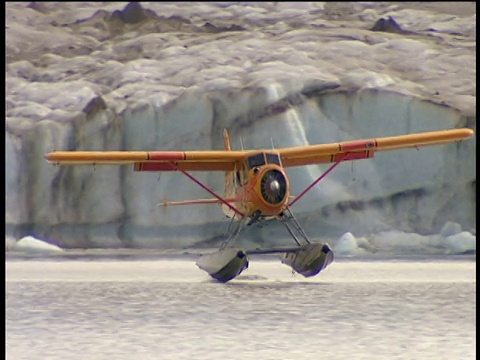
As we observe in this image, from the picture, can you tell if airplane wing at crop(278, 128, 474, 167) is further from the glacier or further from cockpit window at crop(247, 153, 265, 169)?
the glacier

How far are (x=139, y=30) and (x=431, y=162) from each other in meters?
11.1

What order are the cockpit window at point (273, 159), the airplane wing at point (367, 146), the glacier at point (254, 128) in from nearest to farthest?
the cockpit window at point (273, 159) → the airplane wing at point (367, 146) → the glacier at point (254, 128)

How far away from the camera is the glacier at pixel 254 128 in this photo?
23.5 meters

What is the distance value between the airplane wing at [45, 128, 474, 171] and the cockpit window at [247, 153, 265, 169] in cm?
32

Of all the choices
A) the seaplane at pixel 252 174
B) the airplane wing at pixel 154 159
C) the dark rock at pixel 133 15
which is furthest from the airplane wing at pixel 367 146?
the dark rock at pixel 133 15

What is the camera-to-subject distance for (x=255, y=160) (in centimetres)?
1353

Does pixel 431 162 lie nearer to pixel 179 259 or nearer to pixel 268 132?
pixel 268 132

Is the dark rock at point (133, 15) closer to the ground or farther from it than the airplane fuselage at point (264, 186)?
farther from it

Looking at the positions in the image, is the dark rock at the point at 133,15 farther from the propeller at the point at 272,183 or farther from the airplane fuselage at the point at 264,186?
the propeller at the point at 272,183

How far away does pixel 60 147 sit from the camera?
25297 millimetres

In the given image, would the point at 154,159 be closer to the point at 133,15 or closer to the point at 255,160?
the point at 255,160

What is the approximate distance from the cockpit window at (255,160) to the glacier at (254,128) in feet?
28.9

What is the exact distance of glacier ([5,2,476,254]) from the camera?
23.5m

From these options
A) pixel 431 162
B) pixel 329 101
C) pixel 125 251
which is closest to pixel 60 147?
pixel 125 251
